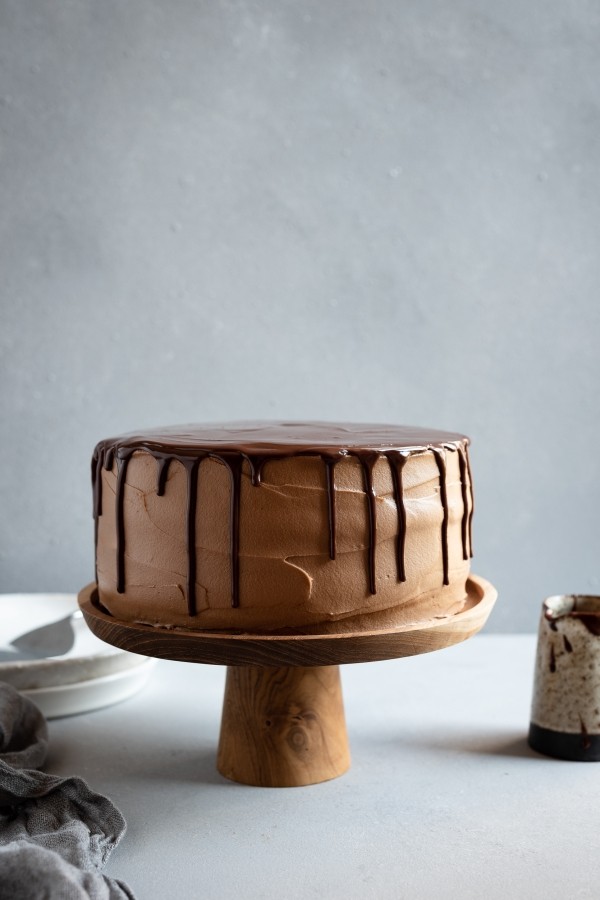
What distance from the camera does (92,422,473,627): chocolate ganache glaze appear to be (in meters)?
1.10

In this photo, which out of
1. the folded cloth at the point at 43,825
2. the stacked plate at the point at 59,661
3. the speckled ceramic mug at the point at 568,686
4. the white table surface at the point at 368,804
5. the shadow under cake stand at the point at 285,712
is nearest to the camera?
the folded cloth at the point at 43,825

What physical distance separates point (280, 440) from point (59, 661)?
57 cm

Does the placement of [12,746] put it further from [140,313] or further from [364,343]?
[364,343]

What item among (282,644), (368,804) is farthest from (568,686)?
(282,644)

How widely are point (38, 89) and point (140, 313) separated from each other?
443 mm

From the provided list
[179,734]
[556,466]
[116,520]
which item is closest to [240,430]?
[116,520]

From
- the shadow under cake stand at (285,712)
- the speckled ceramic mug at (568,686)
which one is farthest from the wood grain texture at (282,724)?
the speckled ceramic mug at (568,686)

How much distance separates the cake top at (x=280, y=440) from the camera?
1.11 meters

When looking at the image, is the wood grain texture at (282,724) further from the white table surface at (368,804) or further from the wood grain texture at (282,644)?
the wood grain texture at (282,644)

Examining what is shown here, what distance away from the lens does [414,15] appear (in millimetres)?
1854

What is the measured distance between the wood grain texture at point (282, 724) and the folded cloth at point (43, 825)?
8.6 inches

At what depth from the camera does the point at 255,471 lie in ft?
3.59

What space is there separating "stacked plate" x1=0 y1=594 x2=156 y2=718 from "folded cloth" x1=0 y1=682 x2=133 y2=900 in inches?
4.7

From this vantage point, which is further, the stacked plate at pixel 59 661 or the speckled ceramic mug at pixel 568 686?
the stacked plate at pixel 59 661
